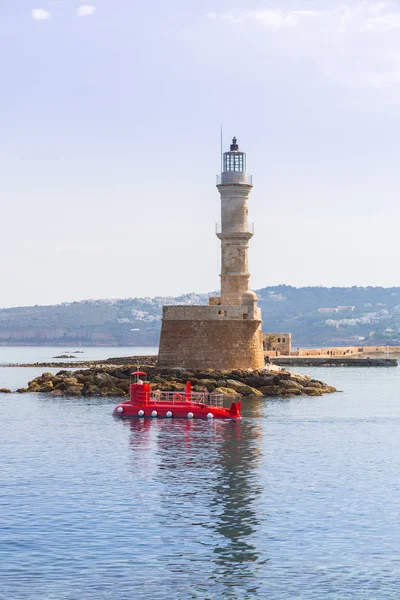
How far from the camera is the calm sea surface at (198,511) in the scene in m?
19.9

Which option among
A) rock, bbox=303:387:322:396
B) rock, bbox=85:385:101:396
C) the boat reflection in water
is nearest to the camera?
the boat reflection in water

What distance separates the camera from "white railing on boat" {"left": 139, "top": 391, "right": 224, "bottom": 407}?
→ 166 ft

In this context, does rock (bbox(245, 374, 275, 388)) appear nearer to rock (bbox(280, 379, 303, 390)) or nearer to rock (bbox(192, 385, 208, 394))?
rock (bbox(280, 379, 303, 390))

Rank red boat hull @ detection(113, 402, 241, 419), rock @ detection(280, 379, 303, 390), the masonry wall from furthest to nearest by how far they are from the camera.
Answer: rock @ detection(280, 379, 303, 390) → the masonry wall → red boat hull @ detection(113, 402, 241, 419)

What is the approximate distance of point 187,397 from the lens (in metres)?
51.2

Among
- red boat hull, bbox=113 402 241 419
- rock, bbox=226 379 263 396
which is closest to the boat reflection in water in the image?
red boat hull, bbox=113 402 241 419

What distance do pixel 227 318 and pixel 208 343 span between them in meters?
2.04

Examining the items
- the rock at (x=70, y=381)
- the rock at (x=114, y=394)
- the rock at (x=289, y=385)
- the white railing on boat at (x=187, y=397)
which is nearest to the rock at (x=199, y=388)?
the white railing on boat at (x=187, y=397)

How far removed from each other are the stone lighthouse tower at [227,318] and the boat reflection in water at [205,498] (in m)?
17.1

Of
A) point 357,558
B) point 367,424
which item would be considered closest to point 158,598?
point 357,558

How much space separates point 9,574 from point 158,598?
343 cm

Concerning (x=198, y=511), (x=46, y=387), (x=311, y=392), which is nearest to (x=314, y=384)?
(x=311, y=392)

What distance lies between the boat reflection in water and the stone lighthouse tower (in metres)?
17.1

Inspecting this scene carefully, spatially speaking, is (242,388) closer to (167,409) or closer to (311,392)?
(311,392)
